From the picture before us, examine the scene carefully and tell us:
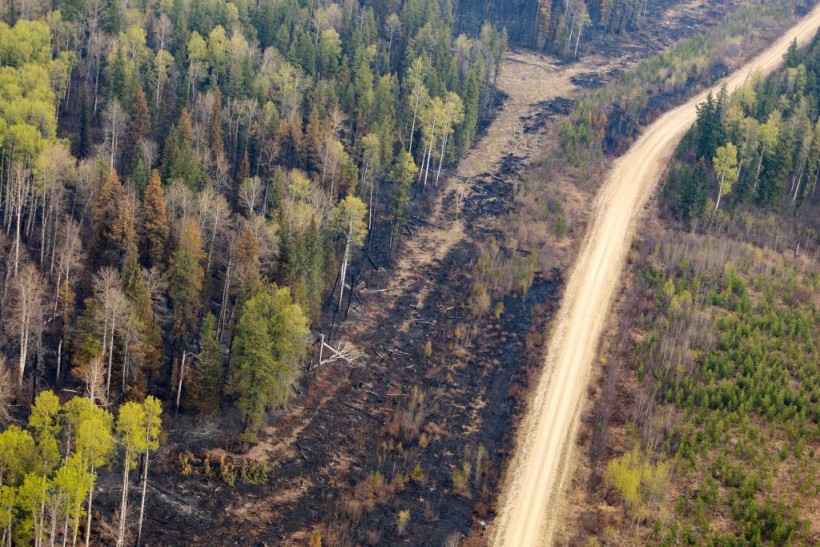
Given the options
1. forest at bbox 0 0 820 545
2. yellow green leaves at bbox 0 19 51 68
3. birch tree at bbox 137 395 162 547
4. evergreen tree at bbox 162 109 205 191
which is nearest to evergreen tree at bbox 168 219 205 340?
forest at bbox 0 0 820 545

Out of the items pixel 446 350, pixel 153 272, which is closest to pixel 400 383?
pixel 446 350

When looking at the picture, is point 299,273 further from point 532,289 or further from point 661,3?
point 661,3

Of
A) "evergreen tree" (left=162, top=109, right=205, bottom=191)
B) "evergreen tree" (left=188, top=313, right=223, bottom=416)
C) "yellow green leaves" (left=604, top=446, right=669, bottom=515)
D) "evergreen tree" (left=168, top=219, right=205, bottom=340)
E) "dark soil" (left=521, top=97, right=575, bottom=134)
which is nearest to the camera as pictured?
"yellow green leaves" (left=604, top=446, right=669, bottom=515)

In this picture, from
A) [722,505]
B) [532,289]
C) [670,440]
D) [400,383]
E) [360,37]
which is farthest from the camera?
[360,37]

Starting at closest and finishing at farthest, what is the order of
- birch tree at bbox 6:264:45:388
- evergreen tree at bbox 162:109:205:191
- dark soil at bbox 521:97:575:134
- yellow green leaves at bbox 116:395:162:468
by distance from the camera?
yellow green leaves at bbox 116:395:162:468
birch tree at bbox 6:264:45:388
evergreen tree at bbox 162:109:205:191
dark soil at bbox 521:97:575:134

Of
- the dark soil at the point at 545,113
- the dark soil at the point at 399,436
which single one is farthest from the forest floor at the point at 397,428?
the dark soil at the point at 545,113

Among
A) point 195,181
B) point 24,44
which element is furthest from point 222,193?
point 24,44

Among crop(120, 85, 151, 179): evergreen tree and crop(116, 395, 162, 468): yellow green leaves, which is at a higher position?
crop(120, 85, 151, 179): evergreen tree

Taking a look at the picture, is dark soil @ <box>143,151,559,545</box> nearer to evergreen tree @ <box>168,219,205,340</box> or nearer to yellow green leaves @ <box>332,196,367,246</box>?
yellow green leaves @ <box>332,196,367,246</box>
